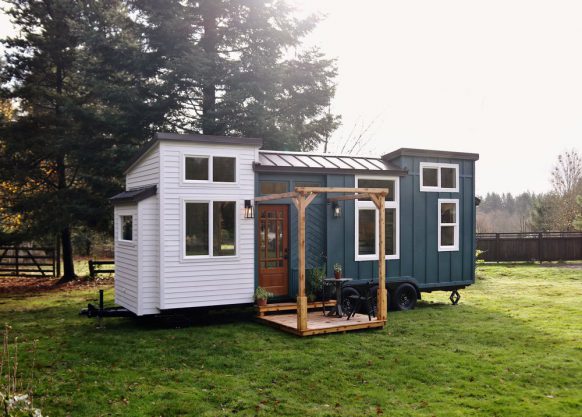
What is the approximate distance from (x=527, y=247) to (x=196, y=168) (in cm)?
1912

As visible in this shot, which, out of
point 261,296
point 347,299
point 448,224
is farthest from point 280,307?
point 448,224

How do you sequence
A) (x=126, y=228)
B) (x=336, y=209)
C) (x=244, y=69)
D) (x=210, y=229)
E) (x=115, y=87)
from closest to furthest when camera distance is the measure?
(x=210, y=229) < (x=126, y=228) < (x=336, y=209) < (x=115, y=87) < (x=244, y=69)

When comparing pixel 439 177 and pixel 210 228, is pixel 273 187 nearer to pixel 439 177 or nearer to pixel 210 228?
pixel 210 228

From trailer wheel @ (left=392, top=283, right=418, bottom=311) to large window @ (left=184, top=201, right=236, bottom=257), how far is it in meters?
4.22

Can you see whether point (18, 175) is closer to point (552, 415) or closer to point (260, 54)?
point (260, 54)

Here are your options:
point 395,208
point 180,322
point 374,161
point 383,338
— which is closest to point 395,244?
point 395,208

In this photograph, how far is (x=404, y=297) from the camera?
40.8ft

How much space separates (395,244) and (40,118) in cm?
1241

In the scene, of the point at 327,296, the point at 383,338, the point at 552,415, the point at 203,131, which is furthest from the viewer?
the point at 203,131

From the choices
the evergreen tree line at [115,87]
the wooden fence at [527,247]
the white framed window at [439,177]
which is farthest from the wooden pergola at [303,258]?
the wooden fence at [527,247]

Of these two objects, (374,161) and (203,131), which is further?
(203,131)

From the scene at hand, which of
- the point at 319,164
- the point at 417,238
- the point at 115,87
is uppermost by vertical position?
the point at 115,87

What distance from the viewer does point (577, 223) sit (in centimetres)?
2862

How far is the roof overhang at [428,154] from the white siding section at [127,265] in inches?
247
